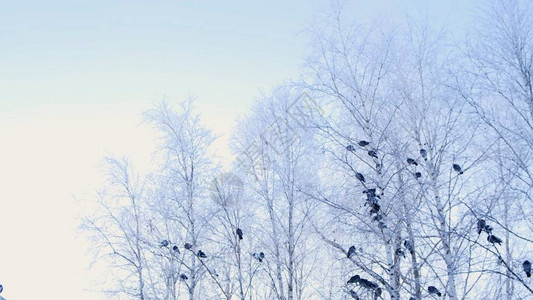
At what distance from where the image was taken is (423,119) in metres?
6.56

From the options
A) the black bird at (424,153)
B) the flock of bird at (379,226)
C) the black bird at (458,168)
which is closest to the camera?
the flock of bird at (379,226)

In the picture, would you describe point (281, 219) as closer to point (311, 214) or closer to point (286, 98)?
point (311, 214)

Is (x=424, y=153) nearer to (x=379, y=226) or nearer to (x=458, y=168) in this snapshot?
(x=458, y=168)

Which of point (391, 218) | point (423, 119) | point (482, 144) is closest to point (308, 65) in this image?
point (423, 119)

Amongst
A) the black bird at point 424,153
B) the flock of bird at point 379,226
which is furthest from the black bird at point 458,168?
the black bird at point 424,153

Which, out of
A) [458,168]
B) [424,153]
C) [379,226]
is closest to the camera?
[379,226]

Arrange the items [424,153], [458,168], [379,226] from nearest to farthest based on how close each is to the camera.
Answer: [379,226] → [458,168] → [424,153]

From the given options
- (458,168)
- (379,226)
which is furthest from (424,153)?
(379,226)

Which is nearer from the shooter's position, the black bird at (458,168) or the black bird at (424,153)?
the black bird at (458,168)

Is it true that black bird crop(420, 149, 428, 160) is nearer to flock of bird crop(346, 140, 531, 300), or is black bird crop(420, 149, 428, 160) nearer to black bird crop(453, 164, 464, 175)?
flock of bird crop(346, 140, 531, 300)

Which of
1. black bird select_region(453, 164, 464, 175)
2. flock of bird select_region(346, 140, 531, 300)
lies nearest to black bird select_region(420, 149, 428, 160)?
flock of bird select_region(346, 140, 531, 300)

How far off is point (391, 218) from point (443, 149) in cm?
132

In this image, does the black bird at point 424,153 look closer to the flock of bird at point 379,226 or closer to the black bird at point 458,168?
the flock of bird at point 379,226

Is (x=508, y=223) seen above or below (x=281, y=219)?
below
